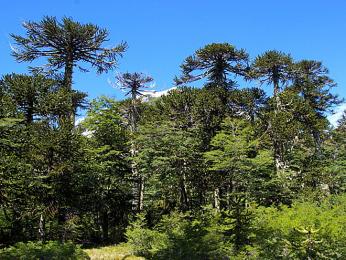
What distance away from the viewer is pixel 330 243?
11742 millimetres

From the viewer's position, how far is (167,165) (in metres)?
20.8

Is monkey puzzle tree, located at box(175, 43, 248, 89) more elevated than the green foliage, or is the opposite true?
monkey puzzle tree, located at box(175, 43, 248, 89)

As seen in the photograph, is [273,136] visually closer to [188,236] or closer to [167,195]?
[167,195]

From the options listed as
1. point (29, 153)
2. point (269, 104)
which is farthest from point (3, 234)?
point (269, 104)

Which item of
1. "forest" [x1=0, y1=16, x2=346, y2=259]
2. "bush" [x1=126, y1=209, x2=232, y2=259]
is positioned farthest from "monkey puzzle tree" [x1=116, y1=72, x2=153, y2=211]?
"bush" [x1=126, y1=209, x2=232, y2=259]

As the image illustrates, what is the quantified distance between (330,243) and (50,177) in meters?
12.5

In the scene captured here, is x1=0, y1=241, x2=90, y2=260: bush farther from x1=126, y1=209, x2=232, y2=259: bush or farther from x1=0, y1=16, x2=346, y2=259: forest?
x1=126, y1=209, x2=232, y2=259: bush

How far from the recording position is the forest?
13.6 m

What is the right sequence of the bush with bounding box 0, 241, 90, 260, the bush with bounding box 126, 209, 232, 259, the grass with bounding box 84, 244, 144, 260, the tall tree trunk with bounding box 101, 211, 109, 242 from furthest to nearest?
the tall tree trunk with bounding box 101, 211, 109, 242 < the grass with bounding box 84, 244, 144, 260 < the bush with bounding box 126, 209, 232, 259 < the bush with bounding box 0, 241, 90, 260

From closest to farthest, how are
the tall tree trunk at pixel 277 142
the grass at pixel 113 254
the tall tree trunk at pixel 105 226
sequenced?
the grass at pixel 113 254 < the tall tree trunk at pixel 105 226 < the tall tree trunk at pixel 277 142

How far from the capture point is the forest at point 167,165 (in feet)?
44.7

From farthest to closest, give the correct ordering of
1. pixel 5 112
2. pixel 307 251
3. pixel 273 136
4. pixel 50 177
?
pixel 273 136
pixel 50 177
pixel 5 112
pixel 307 251

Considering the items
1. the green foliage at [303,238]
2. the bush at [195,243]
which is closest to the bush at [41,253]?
the bush at [195,243]

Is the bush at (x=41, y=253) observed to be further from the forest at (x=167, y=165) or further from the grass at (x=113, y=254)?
the grass at (x=113, y=254)
